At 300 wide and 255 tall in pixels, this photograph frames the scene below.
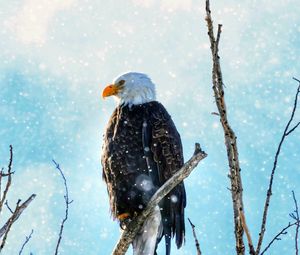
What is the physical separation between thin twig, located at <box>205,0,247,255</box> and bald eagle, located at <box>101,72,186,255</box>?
2.83 metres

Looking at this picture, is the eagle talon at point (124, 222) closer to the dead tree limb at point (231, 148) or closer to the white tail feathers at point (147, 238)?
the white tail feathers at point (147, 238)

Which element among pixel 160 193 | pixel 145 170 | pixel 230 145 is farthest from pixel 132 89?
pixel 230 145

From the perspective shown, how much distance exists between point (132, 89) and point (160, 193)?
309 cm

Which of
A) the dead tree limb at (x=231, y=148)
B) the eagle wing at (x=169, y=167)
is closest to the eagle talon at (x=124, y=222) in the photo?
the eagle wing at (x=169, y=167)

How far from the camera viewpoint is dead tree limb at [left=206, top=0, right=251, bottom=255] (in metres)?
2.36

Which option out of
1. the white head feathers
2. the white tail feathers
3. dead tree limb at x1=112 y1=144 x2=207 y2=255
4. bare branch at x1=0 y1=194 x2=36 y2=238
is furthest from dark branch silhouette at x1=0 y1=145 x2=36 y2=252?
the white head feathers

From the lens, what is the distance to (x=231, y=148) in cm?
239

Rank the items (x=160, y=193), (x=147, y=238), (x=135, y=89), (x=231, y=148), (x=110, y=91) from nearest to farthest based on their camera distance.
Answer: (x=231, y=148)
(x=160, y=193)
(x=147, y=238)
(x=135, y=89)
(x=110, y=91)

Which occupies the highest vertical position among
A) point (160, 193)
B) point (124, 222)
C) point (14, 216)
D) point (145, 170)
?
point (145, 170)

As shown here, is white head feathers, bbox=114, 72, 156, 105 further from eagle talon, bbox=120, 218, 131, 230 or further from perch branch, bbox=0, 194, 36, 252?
perch branch, bbox=0, 194, 36, 252

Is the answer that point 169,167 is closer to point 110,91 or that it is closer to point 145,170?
point 145,170

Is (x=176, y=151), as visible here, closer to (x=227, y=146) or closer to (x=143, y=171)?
Result: (x=143, y=171)

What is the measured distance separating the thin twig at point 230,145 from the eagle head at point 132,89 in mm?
3886

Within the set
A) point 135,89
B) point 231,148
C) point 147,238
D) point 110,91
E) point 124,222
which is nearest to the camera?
point 231,148
